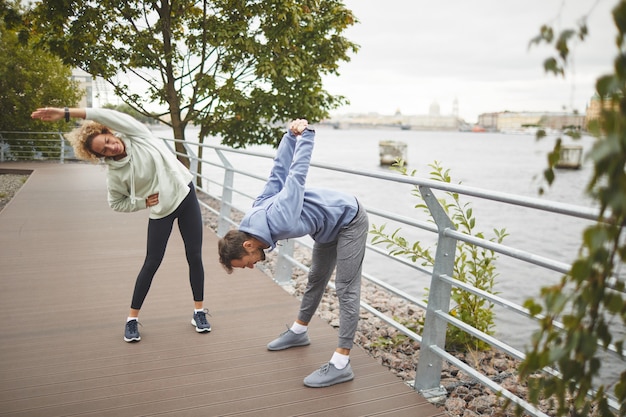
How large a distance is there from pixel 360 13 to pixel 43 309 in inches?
460

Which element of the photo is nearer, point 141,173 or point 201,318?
point 141,173

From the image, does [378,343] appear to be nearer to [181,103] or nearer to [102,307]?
[102,307]

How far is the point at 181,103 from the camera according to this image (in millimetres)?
14008

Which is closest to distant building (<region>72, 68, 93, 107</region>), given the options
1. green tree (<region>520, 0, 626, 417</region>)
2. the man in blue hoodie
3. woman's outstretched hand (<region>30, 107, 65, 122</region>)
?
woman's outstretched hand (<region>30, 107, 65, 122</region>)

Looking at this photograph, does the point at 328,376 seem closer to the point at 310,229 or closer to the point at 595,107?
the point at 310,229

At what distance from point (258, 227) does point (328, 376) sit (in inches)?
39.0

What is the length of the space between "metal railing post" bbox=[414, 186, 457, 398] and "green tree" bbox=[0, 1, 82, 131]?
18943 millimetres

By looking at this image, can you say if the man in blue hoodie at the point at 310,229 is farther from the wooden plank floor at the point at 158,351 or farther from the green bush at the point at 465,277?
the green bush at the point at 465,277

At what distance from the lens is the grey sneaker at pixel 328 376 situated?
292cm

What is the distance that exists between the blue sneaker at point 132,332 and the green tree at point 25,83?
17.6m

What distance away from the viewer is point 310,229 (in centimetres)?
268

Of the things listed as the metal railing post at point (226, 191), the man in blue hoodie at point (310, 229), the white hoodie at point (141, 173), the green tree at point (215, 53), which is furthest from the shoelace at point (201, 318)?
the green tree at point (215, 53)

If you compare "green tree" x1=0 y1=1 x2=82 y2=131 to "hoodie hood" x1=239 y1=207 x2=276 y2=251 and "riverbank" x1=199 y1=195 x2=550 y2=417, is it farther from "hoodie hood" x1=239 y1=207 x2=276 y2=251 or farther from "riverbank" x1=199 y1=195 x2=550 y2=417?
"hoodie hood" x1=239 y1=207 x2=276 y2=251

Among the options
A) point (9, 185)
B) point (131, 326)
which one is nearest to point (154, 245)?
Result: point (131, 326)
